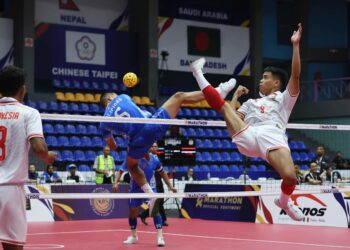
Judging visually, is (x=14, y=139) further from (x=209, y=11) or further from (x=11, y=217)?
(x=209, y=11)

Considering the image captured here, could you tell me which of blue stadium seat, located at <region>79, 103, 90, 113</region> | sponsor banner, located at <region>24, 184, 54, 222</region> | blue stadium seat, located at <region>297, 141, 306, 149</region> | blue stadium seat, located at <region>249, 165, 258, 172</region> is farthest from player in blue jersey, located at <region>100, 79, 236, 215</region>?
blue stadium seat, located at <region>297, 141, 306, 149</region>

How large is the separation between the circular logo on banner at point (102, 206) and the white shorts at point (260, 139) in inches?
339

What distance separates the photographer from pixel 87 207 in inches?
619

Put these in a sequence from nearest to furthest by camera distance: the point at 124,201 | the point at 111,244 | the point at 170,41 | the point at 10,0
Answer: the point at 111,244 → the point at 124,201 → the point at 10,0 → the point at 170,41

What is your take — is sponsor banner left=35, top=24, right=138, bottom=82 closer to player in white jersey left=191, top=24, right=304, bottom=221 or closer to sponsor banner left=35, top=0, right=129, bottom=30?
sponsor banner left=35, top=0, right=129, bottom=30

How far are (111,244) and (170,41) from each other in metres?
16.7

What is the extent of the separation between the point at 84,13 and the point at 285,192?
1843 centimetres

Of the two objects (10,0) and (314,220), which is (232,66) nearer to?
(10,0)

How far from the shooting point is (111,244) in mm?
10227

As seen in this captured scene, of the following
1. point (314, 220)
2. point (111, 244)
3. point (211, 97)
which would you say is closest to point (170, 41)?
point (314, 220)

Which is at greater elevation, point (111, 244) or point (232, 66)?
point (232, 66)

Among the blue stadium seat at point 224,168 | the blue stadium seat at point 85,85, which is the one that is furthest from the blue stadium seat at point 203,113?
the blue stadium seat at point 85,85

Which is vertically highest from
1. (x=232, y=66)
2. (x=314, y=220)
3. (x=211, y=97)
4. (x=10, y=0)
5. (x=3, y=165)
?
(x=10, y=0)

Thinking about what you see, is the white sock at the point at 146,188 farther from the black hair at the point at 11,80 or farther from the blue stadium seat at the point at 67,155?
the blue stadium seat at the point at 67,155
